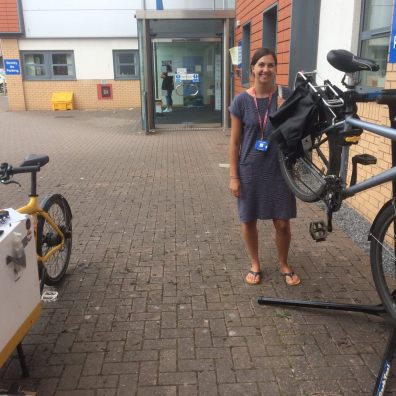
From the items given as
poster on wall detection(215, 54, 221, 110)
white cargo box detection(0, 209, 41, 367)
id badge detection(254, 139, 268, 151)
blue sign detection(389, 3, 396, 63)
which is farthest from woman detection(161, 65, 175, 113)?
white cargo box detection(0, 209, 41, 367)

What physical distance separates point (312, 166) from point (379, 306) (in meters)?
1.05

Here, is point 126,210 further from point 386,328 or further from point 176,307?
point 386,328

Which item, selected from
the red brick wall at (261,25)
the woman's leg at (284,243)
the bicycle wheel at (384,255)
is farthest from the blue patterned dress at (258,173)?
the red brick wall at (261,25)

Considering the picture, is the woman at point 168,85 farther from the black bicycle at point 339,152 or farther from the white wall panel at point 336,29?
the black bicycle at point 339,152

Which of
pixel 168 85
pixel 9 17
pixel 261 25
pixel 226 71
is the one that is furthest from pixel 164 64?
pixel 9 17

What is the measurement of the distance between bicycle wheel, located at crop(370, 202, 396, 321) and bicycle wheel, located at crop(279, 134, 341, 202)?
0.37 meters

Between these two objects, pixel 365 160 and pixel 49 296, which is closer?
pixel 365 160

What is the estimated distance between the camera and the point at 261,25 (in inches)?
378

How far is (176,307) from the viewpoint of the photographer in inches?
135

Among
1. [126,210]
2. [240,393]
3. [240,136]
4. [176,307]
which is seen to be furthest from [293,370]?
[126,210]

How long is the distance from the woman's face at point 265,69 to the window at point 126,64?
16535 mm

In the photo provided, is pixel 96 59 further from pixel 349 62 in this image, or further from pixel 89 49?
pixel 349 62

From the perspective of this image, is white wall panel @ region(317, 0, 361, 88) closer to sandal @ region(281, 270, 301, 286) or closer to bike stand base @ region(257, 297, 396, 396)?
sandal @ region(281, 270, 301, 286)

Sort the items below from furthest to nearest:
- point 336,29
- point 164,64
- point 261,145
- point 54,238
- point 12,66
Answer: point 12,66 → point 164,64 → point 336,29 → point 54,238 → point 261,145
